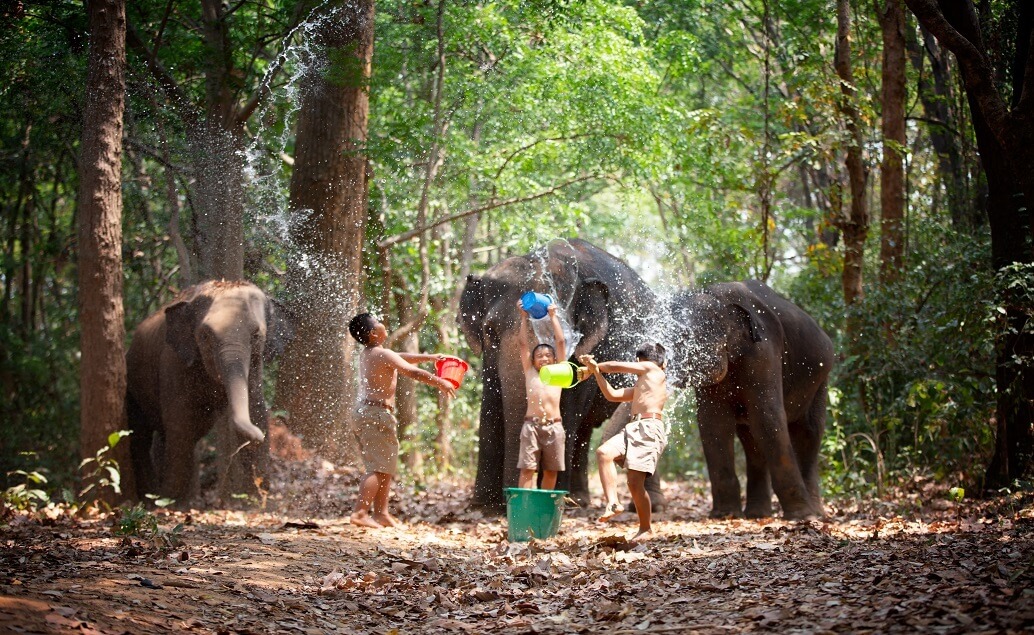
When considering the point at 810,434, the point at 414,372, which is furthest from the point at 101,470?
the point at 810,434

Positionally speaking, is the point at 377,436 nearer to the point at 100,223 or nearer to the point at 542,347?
the point at 542,347

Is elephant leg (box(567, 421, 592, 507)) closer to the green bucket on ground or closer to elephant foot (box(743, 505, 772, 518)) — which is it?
elephant foot (box(743, 505, 772, 518))

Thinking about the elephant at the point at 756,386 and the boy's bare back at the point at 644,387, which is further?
the elephant at the point at 756,386

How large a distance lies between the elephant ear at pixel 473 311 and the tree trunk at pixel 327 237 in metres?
1.46

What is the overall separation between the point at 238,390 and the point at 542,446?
121 inches

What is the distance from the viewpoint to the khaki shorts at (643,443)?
8766 millimetres

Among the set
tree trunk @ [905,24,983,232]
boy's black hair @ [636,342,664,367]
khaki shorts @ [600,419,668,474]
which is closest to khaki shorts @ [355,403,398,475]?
khaki shorts @ [600,419,668,474]

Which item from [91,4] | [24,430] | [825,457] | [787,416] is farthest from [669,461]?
[91,4]

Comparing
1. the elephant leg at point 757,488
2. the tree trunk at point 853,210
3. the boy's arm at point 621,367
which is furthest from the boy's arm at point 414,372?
the tree trunk at point 853,210

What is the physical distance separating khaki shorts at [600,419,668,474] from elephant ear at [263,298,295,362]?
14.6 ft

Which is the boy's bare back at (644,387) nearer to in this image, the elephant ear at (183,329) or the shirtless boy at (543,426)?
the shirtless boy at (543,426)

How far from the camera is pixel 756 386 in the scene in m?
10.7

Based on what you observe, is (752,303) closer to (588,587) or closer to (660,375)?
(660,375)

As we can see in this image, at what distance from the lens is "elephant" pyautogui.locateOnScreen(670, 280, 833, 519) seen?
1066cm
